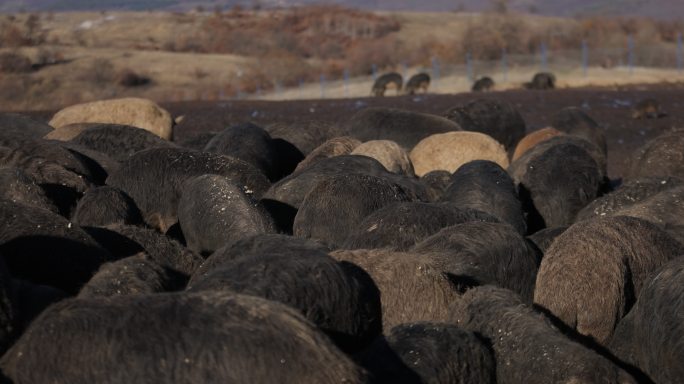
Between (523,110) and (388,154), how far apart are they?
13329 mm

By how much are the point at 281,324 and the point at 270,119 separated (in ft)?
64.0

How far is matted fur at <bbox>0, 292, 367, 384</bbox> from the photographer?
440cm

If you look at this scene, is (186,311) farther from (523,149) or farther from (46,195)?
(523,149)

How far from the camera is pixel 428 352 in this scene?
17.3ft

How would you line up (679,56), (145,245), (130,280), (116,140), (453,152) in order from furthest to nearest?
1. (679,56)
2. (453,152)
3. (116,140)
4. (145,245)
5. (130,280)

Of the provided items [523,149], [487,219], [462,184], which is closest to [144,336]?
[487,219]

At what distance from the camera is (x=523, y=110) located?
2511 centimetres

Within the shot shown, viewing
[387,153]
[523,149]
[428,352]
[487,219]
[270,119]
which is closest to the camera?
[428,352]

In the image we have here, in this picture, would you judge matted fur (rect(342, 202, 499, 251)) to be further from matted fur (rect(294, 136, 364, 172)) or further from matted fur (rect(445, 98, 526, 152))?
matted fur (rect(445, 98, 526, 152))

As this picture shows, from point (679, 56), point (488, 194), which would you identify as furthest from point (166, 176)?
point (679, 56)

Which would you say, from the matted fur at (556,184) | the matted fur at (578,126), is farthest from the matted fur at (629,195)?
the matted fur at (578,126)

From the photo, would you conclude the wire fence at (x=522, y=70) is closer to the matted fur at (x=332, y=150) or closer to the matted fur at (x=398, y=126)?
the matted fur at (x=398, y=126)

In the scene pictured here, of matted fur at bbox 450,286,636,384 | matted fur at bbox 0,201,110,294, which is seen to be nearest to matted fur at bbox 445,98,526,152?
matted fur at bbox 0,201,110,294

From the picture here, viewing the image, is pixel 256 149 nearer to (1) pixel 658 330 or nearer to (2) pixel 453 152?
(2) pixel 453 152
